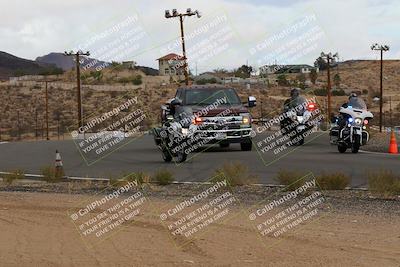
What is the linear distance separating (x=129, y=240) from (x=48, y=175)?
30.6 feet

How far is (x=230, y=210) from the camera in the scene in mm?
12297

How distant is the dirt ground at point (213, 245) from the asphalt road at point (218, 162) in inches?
212

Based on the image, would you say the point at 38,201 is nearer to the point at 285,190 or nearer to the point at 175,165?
the point at 285,190

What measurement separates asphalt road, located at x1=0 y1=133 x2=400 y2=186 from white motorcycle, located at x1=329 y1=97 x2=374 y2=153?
47 centimetres

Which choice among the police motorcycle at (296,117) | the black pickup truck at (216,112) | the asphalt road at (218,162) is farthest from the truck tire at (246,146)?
the police motorcycle at (296,117)

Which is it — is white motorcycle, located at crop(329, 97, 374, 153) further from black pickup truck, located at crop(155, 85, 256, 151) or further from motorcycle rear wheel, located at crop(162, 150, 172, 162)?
motorcycle rear wheel, located at crop(162, 150, 172, 162)

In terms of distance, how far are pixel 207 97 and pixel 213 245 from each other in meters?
16.2

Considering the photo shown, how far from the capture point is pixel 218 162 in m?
21.2

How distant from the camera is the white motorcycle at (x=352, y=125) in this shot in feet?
74.0

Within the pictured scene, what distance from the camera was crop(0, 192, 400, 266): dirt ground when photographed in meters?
8.45

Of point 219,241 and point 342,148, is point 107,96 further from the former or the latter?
point 219,241

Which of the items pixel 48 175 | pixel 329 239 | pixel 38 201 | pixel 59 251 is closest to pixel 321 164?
pixel 48 175

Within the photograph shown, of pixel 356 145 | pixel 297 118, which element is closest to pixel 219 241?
pixel 356 145

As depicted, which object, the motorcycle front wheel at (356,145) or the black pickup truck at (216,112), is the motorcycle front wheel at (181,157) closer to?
the black pickup truck at (216,112)
